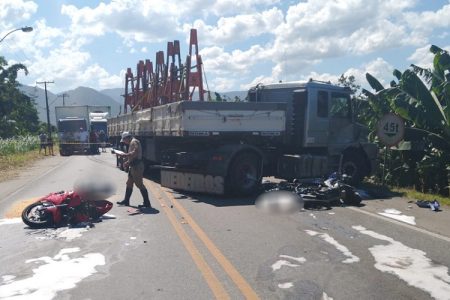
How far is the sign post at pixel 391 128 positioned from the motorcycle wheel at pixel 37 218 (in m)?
8.39

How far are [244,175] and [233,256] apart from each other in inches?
223

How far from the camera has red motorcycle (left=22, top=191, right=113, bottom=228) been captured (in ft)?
27.7

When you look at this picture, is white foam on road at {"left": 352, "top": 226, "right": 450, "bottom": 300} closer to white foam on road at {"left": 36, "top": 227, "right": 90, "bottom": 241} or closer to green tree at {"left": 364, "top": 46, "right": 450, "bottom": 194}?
white foam on road at {"left": 36, "top": 227, "right": 90, "bottom": 241}

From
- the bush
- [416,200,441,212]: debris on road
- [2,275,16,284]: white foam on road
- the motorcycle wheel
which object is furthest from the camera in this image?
the bush

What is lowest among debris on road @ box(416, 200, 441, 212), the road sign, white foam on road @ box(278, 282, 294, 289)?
debris on road @ box(416, 200, 441, 212)

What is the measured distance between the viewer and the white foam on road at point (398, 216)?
8857mm

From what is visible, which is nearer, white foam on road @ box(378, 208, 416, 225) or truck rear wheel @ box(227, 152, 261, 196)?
white foam on road @ box(378, 208, 416, 225)

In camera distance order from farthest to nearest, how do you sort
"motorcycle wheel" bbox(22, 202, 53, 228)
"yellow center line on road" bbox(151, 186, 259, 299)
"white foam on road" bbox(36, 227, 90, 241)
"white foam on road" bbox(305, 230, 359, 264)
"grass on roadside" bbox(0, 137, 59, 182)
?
"grass on roadside" bbox(0, 137, 59, 182), "motorcycle wheel" bbox(22, 202, 53, 228), "white foam on road" bbox(36, 227, 90, 241), "white foam on road" bbox(305, 230, 359, 264), "yellow center line on road" bbox(151, 186, 259, 299)

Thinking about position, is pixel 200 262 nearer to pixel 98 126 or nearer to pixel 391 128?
pixel 391 128

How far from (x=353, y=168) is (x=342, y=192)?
11.5 feet

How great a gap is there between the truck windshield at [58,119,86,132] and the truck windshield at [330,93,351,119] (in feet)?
86.8

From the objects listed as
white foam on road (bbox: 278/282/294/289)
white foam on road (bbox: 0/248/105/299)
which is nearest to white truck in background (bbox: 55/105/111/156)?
white foam on road (bbox: 0/248/105/299)

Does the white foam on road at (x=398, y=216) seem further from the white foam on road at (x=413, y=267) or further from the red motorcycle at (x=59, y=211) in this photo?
the red motorcycle at (x=59, y=211)

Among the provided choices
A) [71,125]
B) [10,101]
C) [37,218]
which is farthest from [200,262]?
[10,101]
